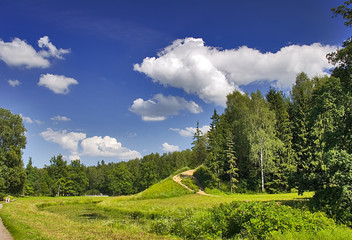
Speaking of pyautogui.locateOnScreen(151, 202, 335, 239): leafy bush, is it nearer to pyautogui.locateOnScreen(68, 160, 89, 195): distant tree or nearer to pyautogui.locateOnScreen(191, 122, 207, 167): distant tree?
pyautogui.locateOnScreen(191, 122, 207, 167): distant tree

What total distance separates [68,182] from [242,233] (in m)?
72.1

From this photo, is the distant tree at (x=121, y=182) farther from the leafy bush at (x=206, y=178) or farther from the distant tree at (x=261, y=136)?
the distant tree at (x=261, y=136)

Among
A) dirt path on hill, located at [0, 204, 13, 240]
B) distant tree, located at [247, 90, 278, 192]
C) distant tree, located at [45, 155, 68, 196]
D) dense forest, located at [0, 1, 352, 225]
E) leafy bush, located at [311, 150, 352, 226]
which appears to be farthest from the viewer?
distant tree, located at [45, 155, 68, 196]

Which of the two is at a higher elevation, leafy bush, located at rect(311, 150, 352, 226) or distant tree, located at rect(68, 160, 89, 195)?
leafy bush, located at rect(311, 150, 352, 226)

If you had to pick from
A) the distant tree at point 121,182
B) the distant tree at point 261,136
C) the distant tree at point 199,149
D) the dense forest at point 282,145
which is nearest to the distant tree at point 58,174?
the distant tree at point 121,182

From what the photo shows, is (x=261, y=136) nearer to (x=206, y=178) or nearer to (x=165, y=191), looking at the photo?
(x=206, y=178)

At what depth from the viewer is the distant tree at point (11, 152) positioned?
37531mm

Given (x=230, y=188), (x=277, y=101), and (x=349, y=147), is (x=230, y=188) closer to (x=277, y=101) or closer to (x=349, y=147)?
(x=277, y=101)

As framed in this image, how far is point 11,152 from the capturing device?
38344mm

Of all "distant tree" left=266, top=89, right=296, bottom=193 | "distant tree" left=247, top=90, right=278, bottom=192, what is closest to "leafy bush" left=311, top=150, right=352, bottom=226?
"distant tree" left=266, top=89, right=296, bottom=193

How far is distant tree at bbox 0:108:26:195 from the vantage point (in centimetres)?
3753

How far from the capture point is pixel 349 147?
1414 cm

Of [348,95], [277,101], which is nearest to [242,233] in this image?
[348,95]

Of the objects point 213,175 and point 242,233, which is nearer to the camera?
point 242,233
